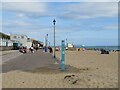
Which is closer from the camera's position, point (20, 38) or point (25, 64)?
point (25, 64)

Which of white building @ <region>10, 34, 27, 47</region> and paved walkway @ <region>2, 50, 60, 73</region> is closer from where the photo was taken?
paved walkway @ <region>2, 50, 60, 73</region>

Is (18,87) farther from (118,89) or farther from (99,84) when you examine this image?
(118,89)

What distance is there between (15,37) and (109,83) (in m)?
98.4

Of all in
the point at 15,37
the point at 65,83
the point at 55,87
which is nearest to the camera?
the point at 55,87

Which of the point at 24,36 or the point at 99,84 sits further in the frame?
the point at 24,36

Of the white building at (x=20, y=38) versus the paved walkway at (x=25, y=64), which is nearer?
the paved walkway at (x=25, y=64)

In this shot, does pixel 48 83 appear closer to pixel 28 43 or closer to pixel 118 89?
pixel 118 89

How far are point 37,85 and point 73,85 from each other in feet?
4.89

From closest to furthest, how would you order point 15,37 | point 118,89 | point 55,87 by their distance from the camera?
point 118,89 < point 55,87 < point 15,37

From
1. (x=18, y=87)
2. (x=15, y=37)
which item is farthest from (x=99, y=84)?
(x=15, y=37)

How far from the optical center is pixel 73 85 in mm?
8484

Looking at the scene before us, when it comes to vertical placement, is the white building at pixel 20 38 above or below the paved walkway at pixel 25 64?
above

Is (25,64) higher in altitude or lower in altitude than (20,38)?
lower

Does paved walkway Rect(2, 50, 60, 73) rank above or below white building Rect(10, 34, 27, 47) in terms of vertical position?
below
